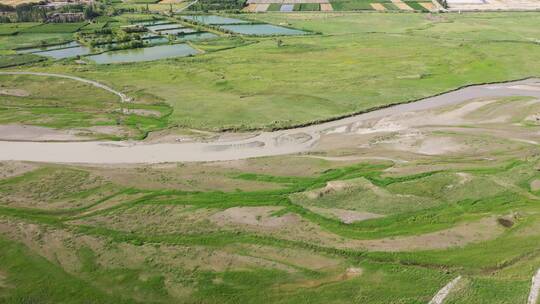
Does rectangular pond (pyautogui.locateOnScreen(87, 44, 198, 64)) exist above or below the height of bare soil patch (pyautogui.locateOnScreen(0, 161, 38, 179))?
above

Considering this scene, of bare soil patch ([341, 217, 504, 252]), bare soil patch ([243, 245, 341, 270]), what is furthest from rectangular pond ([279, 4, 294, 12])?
bare soil patch ([243, 245, 341, 270])

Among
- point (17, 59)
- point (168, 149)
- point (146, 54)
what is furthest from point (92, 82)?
point (168, 149)

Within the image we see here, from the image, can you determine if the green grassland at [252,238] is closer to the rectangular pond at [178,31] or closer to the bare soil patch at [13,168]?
the bare soil patch at [13,168]

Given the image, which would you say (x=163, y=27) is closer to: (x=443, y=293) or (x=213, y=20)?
(x=213, y=20)

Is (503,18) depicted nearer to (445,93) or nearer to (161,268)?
(445,93)

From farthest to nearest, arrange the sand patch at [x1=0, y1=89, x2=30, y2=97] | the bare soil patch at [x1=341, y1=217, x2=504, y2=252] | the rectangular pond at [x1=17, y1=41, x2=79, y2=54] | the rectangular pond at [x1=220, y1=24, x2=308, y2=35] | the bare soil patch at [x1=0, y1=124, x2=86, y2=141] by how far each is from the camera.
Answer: the rectangular pond at [x1=220, y1=24, x2=308, y2=35] < the rectangular pond at [x1=17, y1=41, x2=79, y2=54] < the sand patch at [x1=0, y1=89, x2=30, y2=97] < the bare soil patch at [x1=0, y1=124, x2=86, y2=141] < the bare soil patch at [x1=341, y1=217, x2=504, y2=252]

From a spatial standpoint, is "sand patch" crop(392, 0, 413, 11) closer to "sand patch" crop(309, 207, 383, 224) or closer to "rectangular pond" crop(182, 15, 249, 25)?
"rectangular pond" crop(182, 15, 249, 25)
